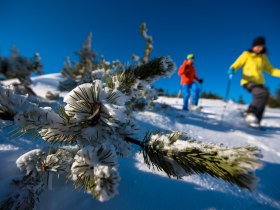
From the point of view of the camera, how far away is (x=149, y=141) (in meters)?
0.86

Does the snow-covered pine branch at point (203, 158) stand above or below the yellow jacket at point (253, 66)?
below

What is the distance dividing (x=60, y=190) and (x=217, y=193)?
1.04 m

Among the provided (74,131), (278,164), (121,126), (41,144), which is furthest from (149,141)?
(278,164)

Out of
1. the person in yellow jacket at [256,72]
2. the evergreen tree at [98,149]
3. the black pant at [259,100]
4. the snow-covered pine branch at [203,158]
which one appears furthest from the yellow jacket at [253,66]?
the snow-covered pine branch at [203,158]

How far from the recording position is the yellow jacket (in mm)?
5258

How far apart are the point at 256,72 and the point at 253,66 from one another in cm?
18

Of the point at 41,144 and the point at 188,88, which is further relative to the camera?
the point at 188,88

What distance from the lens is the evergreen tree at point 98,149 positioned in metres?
0.61

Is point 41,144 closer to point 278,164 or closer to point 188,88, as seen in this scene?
A: point 278,164

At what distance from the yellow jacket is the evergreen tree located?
5.18 m

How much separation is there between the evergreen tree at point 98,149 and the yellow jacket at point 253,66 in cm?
518

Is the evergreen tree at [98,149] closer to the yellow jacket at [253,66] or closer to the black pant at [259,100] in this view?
the black pant at [259,100]

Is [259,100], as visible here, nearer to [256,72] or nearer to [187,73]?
[256,72]

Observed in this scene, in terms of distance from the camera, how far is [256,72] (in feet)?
17.2
